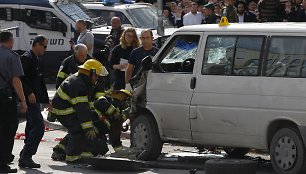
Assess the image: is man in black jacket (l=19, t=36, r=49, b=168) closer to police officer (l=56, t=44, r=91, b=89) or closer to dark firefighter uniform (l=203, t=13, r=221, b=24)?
police officer (l=56, t=44, r=91, b=89)

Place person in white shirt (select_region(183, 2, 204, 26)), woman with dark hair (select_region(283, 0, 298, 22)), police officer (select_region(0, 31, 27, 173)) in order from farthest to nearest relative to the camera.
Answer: person in white shirt (select_region(183, 2, 204, 26)) < woman with dark hair (select_region(283, 0, 298, 22)) < police officer (select_region(0, 31, 27, 173))

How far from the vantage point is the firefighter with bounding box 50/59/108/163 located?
13.4m

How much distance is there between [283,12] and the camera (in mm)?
20297

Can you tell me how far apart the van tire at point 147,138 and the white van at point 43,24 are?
38.5 feet

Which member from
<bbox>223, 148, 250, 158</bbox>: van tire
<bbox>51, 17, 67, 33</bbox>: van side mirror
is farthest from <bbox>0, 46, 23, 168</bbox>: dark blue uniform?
<bbox>51, 17, 67, 33</bbox>: van side mirror

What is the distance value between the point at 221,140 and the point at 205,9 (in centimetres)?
959

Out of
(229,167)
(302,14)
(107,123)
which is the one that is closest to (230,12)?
(302,14)

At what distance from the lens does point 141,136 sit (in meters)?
13.8

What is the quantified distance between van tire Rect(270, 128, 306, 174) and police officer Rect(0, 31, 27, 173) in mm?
3182

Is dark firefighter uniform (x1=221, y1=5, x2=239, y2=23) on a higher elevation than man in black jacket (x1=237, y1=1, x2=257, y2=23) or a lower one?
higher

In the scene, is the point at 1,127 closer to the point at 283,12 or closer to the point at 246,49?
the point at 246,49

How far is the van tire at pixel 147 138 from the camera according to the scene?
1372 centimetres

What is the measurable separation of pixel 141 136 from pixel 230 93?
1.74 metres

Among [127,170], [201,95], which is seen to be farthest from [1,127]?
[201,95]
